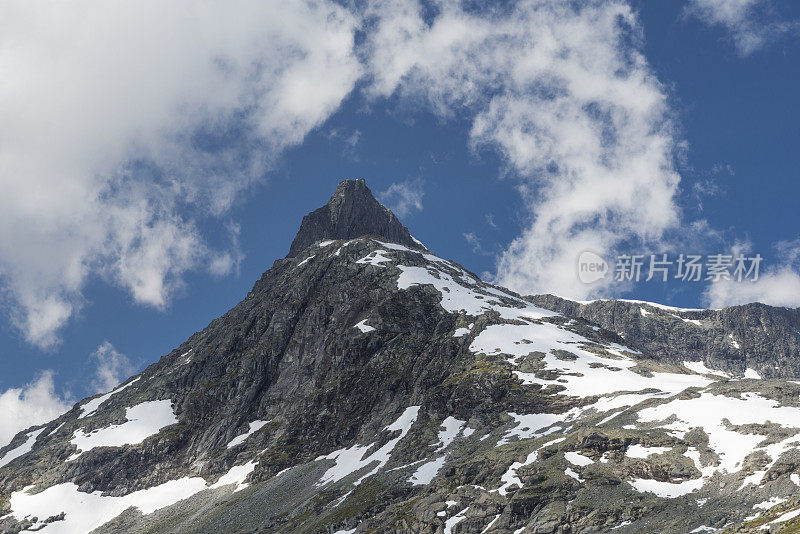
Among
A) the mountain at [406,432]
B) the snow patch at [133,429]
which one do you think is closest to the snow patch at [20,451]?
the mountain at [406,432]

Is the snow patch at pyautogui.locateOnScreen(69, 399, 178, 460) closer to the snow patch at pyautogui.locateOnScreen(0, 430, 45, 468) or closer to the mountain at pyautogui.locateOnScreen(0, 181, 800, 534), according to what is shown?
the mountain at pyautogui.locateOnScreen(0, 181, 800, 534)

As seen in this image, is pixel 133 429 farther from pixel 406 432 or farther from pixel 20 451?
pixel 406 432

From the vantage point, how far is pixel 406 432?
108 m

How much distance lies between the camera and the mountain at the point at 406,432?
205 ft

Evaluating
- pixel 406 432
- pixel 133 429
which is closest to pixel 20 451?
pixel 133 429

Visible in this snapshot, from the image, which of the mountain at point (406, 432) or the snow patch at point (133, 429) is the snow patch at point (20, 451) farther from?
the snow patch at point (133, 429)

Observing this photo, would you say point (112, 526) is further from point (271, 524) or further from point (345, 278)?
point (345, 278)

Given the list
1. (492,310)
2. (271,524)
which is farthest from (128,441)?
(492,310)

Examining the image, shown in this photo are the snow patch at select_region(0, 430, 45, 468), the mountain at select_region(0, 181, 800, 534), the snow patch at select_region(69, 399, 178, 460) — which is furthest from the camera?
the snow patch at select_region(0, 430, 45, 468)

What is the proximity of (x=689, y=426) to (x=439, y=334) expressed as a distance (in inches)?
3122

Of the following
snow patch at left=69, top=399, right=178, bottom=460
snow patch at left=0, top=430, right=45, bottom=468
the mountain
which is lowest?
the mountain

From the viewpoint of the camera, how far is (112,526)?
12031 centimetres

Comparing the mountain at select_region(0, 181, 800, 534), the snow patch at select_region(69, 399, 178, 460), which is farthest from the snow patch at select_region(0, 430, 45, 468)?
the snow patch at select_region(69, 399, 178, 460)

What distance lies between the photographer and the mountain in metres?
62.6
